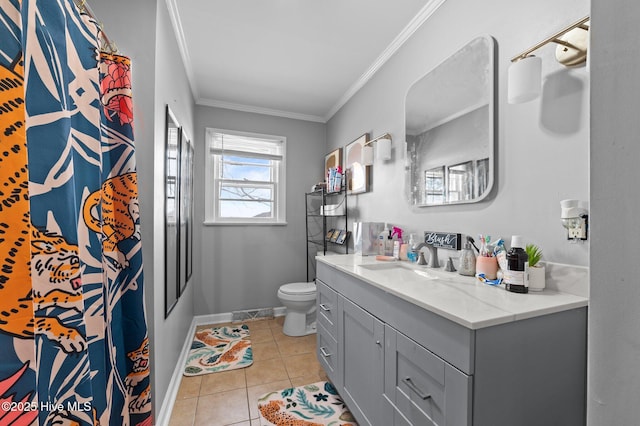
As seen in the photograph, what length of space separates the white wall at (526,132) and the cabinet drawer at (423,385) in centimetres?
67

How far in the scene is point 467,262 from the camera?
137cm

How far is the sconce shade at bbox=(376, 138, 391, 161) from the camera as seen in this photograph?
6.77ft

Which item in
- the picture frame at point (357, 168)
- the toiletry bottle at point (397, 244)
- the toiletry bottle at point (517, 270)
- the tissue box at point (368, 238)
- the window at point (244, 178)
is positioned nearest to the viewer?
the toiletry bottle at point (517, 270)

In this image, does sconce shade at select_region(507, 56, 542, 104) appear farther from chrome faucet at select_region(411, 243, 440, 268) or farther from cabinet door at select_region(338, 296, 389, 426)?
cabinet door at select_region(338, 296, 389, 426)

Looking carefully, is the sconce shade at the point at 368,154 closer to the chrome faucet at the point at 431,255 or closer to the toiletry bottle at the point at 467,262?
the chrome faucet at the point at 431,255

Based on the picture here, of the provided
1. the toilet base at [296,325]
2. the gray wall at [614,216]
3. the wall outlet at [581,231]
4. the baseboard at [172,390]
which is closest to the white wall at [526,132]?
the wall outlet at [581,231]

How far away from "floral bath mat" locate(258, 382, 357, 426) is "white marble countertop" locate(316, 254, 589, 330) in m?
0.90

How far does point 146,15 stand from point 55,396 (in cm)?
170

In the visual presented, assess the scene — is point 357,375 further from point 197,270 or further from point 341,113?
point 341,113

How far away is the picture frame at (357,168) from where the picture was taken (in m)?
2.43

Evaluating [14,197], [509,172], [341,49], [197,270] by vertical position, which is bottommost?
[197,270]

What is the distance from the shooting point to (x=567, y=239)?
3.34 feet

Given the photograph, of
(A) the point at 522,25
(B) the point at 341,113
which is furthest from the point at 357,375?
(B) the point at 341,113

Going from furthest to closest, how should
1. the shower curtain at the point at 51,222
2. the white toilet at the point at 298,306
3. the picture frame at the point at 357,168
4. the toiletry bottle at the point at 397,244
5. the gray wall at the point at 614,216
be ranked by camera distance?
the white toilet at the point at 298,306 → the picture frame at the point at 357,168 → the toiletry bottle at the point at 397,244 → the shower curtain at the point at 51,222 → the gray wall at the point at 614,216
